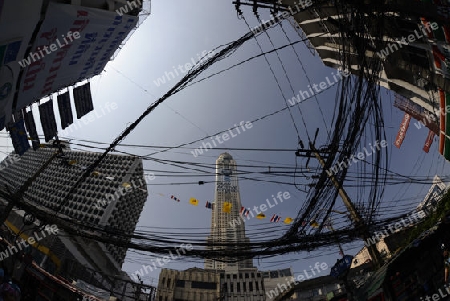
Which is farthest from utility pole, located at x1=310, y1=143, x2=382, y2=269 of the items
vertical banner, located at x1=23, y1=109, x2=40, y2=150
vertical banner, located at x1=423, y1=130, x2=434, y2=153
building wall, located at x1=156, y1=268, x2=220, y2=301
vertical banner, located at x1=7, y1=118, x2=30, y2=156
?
building wall, located at x1=156, y1=268, x2=220, y2=301

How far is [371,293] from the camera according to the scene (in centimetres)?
672

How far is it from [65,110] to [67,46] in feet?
10.2

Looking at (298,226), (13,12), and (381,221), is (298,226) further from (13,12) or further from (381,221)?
(13,12)

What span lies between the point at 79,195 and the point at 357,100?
224 ft

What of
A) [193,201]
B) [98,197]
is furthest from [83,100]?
[98,197]

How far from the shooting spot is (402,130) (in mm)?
14453

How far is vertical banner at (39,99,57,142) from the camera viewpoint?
11322mm

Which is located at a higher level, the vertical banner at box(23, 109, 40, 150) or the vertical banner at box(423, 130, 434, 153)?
the vertical banner at box(23, 109, 40, 150)

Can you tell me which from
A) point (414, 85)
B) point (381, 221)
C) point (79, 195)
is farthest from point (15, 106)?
point (79, 195)

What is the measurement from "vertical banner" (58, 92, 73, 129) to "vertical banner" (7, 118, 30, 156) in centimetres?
157

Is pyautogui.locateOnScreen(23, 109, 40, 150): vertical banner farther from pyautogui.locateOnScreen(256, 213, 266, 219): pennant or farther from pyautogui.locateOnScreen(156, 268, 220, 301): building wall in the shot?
pyautogui.locateOnScreen(156, 268, 220, 301): building wall

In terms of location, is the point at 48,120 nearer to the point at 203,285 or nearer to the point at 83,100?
the point at 83,100

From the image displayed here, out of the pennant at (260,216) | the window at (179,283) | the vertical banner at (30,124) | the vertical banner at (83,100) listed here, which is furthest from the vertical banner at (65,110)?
the window at (179,283)

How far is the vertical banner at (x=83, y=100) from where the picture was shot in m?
13.0
